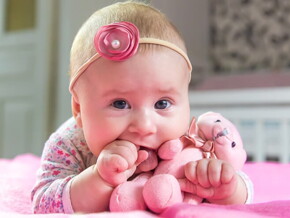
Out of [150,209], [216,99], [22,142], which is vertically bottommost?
[22,142]

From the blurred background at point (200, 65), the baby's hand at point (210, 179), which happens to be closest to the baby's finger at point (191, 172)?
the baby's hand at point (210, 179)

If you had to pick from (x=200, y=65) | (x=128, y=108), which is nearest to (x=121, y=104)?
(x=128, y=108)

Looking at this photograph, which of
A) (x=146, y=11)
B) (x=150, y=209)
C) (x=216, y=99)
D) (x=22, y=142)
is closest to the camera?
(x=150, y=209)

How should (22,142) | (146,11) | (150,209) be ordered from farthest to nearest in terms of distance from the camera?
(22,142), (146,11), (150,209)

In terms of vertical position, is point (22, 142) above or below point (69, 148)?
below

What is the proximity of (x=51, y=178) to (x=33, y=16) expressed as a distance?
1.91 m

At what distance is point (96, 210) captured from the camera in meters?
0.69

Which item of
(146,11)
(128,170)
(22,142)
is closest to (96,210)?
(128,170)

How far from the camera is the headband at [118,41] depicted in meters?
0.67

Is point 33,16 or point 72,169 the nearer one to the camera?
point 72,169

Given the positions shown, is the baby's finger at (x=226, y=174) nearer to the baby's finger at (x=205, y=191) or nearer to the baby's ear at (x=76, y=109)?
the baby's finger at (x=205, y=191)

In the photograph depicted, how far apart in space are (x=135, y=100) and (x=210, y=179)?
0.16 metres

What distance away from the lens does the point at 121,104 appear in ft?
2.26

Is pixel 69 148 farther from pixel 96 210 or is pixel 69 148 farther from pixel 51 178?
pixel 96 210
